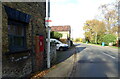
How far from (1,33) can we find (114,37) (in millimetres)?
37520

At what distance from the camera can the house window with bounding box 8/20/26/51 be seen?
4.25 m

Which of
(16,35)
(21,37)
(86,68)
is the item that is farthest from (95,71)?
(16,35)

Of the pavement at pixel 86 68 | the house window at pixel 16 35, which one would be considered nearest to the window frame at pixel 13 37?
the house window at pixel 16 35

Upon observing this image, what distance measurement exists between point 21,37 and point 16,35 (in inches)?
14.9

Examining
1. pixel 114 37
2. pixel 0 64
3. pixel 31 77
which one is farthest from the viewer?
pixel 114 37

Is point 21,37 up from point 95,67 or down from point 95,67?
up

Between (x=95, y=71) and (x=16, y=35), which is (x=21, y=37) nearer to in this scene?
(x=16, y=35)

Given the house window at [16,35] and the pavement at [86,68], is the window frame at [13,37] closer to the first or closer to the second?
the house window at [16,35]

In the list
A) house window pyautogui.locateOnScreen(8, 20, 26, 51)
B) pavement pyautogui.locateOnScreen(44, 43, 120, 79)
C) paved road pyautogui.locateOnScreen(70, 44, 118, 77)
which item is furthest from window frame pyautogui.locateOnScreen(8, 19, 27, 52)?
paved road pyautogui.locateOnScreen(70, 44, 118, 77)

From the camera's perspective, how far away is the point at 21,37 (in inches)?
197

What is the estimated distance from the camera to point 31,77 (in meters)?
5.18

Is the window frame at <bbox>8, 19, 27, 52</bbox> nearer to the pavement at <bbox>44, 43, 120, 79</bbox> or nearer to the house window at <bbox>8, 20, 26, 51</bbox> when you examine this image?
the house window at <bbox>8, 20, 26, 51</bbox>

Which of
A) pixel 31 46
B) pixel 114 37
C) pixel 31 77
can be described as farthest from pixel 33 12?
pixel 114 37

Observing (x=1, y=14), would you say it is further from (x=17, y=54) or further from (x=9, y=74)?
(x=9, y=74)
